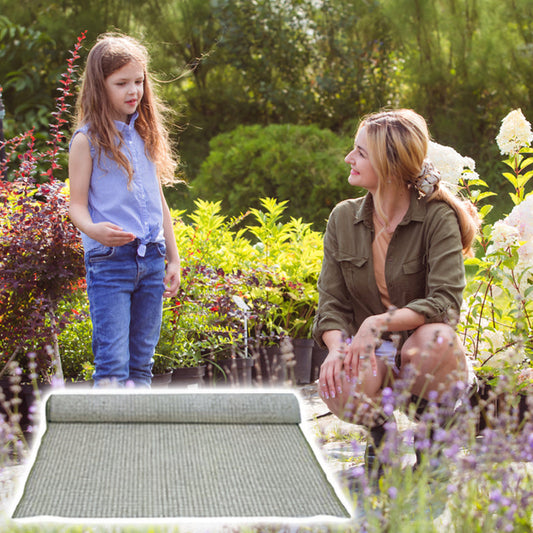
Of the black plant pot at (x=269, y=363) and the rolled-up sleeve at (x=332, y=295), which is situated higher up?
the rolled-up sleeve at (x=332, y=295)

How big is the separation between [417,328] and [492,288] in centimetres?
87

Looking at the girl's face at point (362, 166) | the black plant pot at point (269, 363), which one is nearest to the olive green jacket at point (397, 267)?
the girl's face at point (362, 166)

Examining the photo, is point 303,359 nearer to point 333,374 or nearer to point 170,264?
point 170,264

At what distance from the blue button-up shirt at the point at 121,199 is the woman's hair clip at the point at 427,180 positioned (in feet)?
3.24

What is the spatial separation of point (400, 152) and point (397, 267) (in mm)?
396

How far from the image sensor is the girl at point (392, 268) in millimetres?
2334

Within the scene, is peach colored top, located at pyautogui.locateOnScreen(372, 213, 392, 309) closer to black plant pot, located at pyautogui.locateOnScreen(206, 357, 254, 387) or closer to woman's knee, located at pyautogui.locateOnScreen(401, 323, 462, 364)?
woman's knee, located at pyautogui.locateOnScreen(401, 323, 462, 364)

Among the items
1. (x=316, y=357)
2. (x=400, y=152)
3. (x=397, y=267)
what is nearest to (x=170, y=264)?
(x=397, y=267)

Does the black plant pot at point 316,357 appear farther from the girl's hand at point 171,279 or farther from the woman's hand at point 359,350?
the woman's hand at point 359,350

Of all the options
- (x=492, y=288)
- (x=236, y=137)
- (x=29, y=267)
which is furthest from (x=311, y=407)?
(x=236, y=137)

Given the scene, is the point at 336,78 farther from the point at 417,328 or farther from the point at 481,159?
the point at 417,328

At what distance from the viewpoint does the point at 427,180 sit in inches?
A: 98.5

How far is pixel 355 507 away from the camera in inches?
71.2

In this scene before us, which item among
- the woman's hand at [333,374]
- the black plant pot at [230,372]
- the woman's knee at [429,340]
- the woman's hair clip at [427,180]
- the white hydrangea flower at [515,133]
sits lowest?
the black plant pot at [230,372]
